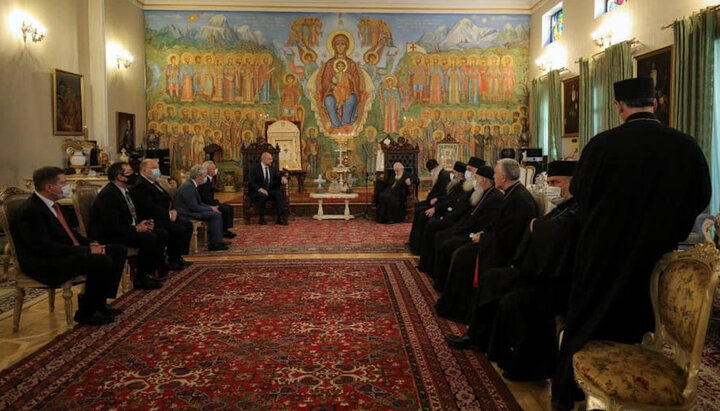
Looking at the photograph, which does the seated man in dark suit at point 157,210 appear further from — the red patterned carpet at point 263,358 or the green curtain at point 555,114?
the green curtain at point 555,114

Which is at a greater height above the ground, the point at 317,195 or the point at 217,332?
the point at 317,195

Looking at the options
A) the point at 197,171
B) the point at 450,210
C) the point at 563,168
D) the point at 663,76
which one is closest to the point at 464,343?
the point at 563,168

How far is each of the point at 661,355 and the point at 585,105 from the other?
38.6 ft

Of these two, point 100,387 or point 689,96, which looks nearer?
point 100,387

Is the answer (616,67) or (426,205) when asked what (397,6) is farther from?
(426,205)

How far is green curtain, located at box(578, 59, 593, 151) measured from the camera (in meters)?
13.6

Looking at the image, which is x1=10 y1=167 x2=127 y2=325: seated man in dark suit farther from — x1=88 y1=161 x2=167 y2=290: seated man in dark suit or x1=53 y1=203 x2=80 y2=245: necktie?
x1=88 y1=161 x2=167 y2=290: seated man in dark suit

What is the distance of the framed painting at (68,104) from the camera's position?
40.6 ft

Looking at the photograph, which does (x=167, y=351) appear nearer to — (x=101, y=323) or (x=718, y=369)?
(x=101, y=323)

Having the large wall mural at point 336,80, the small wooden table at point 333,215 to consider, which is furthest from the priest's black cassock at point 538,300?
the large wall mural at point 336,80

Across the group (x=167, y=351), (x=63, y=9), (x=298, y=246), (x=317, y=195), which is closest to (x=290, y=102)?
(x=317, y=195)

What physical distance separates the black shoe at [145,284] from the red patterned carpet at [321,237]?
2369mm

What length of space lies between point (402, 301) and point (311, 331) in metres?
1.41

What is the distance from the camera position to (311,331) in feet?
17.4
